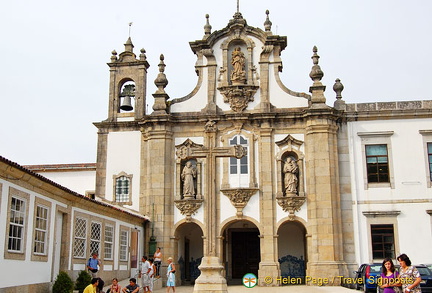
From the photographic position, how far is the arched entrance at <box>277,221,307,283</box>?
26.3m

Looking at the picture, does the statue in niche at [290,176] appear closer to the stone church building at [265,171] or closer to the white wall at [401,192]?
the stone church building at [265,171]

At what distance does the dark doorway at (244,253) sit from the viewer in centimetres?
2734

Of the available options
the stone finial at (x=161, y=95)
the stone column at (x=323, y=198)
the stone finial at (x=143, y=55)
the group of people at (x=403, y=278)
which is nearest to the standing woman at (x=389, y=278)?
the group of people at (x=403, y=278)

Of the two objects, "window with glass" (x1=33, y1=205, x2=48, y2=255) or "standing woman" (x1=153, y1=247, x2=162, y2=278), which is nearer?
"window with glass" (x1=33, y1=205, x2=48, y2=255)

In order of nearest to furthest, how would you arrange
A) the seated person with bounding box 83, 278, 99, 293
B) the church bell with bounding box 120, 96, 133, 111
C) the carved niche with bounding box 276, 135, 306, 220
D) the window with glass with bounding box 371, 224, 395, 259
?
the seated person with bounding box 83, 278, 99, 293 → the window with glass with bounding box 371, 224, 395, 259 → the carved niche with bounding box 276, 135, 306, 220 → the church bell with bounding box 120, 96, 133, 111

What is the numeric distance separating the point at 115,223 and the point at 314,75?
11352mm

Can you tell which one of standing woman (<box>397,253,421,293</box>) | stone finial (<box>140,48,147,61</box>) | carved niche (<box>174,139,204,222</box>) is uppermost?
stone finial (<box>140,48,147,61</box>)

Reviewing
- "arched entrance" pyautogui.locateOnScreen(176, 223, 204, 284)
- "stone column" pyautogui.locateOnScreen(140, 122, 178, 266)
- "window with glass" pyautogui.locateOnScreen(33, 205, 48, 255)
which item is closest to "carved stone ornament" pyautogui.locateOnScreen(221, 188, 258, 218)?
"arched entrance" pyautogui.locateOnScreen(176, 223, 204, 284)

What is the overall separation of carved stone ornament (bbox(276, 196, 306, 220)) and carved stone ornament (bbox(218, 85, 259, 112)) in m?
4.69

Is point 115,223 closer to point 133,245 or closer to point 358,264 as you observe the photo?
point 133,245

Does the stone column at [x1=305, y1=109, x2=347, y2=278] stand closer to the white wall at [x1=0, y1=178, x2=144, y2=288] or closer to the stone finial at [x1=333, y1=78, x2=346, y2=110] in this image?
the stone finial at [x1=333, y1=78, x2=346, y2=110]

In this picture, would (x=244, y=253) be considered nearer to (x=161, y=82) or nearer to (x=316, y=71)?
(x=161, y=82)

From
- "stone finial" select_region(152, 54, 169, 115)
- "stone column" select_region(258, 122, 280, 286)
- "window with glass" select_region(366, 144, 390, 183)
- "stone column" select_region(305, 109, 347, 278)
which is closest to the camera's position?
"stone column" select_region(305, 109, 347, 278)

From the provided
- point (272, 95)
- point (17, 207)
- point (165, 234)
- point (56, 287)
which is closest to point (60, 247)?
point (56, 287)
